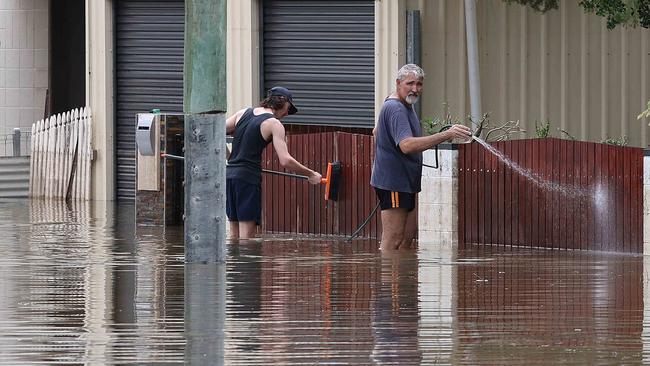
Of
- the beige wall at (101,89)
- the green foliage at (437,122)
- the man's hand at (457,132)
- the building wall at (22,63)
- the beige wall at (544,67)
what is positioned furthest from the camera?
the building wall at (22,63)

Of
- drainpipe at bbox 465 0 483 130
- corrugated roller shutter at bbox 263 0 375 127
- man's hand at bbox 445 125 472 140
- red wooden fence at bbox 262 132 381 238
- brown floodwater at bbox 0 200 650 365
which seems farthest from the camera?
corrugated roller shutter at bbox 263 0 375 127

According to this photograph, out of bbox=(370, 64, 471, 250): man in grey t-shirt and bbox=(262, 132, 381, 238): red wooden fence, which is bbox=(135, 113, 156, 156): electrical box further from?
bbox=(370, 64, 471, 250): man in grey t-shirt

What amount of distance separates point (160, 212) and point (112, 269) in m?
5.34

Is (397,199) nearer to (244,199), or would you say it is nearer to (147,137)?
(244,199)

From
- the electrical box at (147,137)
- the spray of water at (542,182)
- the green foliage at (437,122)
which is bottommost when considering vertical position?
Answer: the spray of water at (542,182)

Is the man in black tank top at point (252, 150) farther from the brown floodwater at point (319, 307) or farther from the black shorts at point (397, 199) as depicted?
the black shorts at point (397, 199)

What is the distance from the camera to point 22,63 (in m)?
28.1

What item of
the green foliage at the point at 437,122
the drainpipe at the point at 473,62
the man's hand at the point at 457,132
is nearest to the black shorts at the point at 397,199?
the man's hand at the point at 457,132

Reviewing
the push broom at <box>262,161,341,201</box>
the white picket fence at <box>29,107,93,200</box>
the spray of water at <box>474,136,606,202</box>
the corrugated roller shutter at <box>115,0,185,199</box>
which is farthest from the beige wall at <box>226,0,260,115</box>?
the spray of water at <box>474,136,606,202</box>

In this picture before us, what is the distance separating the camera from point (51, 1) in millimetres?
28844

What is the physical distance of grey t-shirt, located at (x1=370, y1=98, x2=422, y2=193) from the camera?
13.8 metres

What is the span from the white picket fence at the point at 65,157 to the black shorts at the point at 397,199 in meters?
11.6

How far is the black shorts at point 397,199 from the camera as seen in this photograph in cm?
1404

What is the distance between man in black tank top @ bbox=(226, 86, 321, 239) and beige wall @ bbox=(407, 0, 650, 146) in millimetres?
8877
